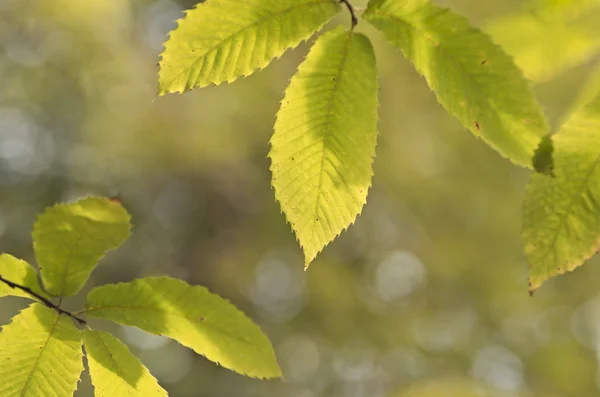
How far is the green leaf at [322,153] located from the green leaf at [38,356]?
0.78ft

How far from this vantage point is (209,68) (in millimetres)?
473

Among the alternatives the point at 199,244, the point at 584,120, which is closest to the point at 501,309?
the point at 199,244

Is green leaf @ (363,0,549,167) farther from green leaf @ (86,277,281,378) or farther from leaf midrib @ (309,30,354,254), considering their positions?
green leaf @ (86,277,281,378)

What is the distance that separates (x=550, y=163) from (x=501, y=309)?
13.9 feet

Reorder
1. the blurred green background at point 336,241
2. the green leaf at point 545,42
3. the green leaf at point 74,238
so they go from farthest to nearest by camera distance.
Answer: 1. the blurred green background at point 336,241
2. the green leaf at point 545,42
3. the green leaf at point 74,238

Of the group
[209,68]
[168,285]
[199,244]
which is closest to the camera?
[209,68]

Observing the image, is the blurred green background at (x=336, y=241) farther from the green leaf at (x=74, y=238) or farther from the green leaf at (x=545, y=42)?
the green leaf at (x=74, y=238)

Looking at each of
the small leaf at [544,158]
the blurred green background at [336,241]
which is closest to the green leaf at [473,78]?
the small leaf at [544,158]

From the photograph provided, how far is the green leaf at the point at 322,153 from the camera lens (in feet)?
1.54

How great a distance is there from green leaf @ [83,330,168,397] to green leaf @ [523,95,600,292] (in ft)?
1.20

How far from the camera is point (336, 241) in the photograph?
4.44m

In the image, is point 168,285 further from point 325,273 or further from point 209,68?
point 325,273

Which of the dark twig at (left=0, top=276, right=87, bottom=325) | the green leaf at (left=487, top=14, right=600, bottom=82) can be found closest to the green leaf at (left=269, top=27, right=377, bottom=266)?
the dark twig at (left=0, top=276, right=87, bottom=325)

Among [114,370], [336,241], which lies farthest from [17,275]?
[336,241]
